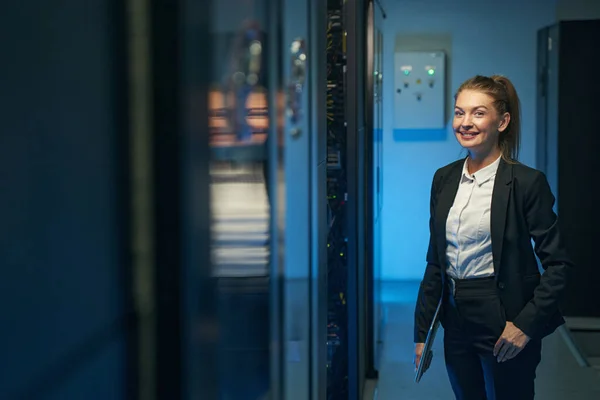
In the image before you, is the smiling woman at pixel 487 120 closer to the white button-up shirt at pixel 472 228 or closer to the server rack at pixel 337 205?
the white button-up shirt at pixel 472 228

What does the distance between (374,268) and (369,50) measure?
3.79 ft

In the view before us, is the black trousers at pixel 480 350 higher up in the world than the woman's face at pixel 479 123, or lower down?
lower down

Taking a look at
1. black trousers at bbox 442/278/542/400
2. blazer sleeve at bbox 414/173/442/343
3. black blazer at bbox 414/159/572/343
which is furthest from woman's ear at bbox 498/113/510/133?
black trousers at bbox 442/278/542/400

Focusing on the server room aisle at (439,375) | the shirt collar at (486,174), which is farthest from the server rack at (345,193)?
the shirt collar at (486,174)

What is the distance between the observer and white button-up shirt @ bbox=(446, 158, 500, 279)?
2494mm

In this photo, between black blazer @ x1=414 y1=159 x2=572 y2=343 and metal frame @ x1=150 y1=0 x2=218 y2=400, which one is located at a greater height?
metal frame @ x1=150 y1=0 x2=218 y2=400

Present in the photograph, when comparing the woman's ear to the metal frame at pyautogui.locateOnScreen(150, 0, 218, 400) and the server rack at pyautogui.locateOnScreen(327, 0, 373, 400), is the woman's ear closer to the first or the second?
the server rack at pyautogui.locateOnScreen(327, 0, 373, 400)

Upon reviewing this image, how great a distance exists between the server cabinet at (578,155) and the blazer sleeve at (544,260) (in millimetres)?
3784

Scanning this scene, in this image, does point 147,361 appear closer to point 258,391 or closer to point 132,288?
point 132,288

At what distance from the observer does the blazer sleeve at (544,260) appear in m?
2.39

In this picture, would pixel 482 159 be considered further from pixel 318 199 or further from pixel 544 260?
pixel 318 199

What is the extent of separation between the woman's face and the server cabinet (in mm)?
3716

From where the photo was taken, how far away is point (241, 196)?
111cm

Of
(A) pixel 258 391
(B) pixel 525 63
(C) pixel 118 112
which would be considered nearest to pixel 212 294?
(C) pixel 118 112
